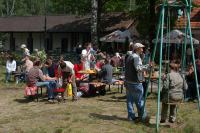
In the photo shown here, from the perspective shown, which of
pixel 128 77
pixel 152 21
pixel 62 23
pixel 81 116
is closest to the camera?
pixel 128 77

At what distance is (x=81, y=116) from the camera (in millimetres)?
12977

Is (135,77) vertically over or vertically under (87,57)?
under

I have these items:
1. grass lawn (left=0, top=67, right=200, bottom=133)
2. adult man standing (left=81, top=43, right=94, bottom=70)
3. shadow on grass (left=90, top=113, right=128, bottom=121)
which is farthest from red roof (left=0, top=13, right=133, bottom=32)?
shadow on grass (left=90, top=113, right=128, bottom=121)

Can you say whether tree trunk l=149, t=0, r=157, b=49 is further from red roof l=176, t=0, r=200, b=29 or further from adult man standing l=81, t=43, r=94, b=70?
adult man standing l=81, t=43, r=94, b=70

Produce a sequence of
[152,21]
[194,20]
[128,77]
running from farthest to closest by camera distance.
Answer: [152,21], [194,20], [128,77]

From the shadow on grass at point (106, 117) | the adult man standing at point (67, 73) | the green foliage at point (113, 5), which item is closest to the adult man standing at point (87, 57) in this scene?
the adult man standing at point (67, 73)

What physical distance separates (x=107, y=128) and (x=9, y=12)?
9033 cm

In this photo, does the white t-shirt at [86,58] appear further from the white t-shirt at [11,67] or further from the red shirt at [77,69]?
the white t-shirt at [11,67]

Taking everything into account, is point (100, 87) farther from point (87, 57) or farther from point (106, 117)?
point (106, 117)

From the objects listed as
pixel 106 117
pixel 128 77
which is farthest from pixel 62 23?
pixel 128 77

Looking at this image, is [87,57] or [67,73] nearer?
[67,73]

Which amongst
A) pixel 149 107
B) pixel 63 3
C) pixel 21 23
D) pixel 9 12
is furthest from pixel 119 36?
pixel 9 12

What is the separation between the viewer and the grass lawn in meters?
11.3

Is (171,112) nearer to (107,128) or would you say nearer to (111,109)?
(107,128)
